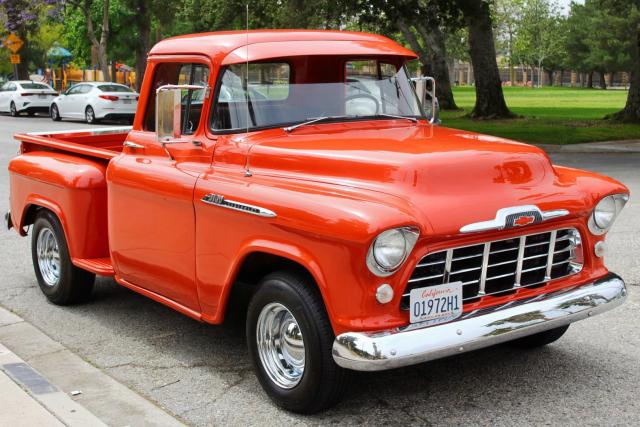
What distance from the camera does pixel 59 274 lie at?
260 inches

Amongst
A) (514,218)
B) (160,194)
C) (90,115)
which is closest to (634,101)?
(90,115)

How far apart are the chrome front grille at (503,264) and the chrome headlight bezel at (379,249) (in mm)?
154

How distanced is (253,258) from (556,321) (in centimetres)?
160

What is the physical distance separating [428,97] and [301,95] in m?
1.04

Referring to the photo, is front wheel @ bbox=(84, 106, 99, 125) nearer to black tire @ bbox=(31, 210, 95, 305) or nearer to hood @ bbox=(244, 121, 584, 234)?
black tire @ bbox=(31, 210, 95, 305)

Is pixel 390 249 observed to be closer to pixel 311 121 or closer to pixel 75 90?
pixel 311 121

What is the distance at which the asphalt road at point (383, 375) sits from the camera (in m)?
4.51

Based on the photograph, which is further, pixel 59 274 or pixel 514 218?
pixel 59 274

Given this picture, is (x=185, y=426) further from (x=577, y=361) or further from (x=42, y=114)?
(x=42, y=114)

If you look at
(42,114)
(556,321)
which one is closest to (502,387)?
(556,321)

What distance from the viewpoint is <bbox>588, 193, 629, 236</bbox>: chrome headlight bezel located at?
484 centimetres

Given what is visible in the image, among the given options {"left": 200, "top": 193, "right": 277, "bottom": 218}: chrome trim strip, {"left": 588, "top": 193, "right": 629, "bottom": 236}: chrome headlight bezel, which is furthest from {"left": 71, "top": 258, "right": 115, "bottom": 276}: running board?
{"left": 588, "top": 193, "right": 629, "bottom": 236}: chrome headlight bezel

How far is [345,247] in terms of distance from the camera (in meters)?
4.04

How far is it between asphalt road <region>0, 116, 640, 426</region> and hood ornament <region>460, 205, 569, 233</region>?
0.97 m
